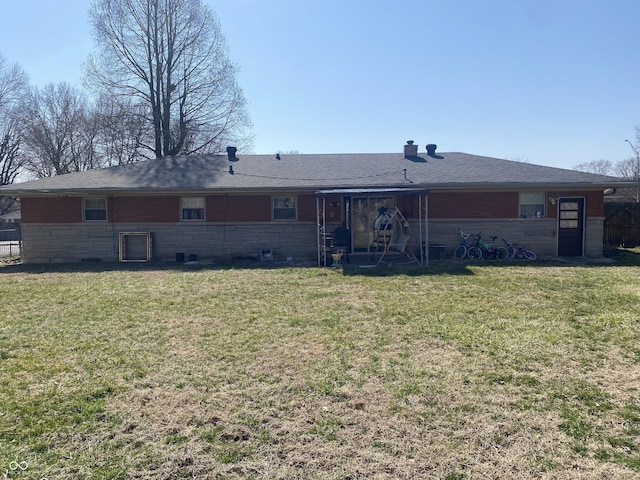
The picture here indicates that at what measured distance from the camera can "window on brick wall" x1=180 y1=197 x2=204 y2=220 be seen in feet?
46.4

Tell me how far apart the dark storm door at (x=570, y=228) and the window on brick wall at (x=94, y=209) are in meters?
15.5

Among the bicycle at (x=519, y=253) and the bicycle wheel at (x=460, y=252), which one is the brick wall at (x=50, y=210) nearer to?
the bicycle wheel at (x=460, y=252)

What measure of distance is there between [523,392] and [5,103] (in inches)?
1917

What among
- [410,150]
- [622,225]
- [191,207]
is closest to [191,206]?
[191,207]

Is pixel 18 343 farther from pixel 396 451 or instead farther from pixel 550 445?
pixel 550 445

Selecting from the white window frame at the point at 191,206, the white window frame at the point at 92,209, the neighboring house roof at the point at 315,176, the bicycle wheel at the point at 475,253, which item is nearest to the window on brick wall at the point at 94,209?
the white window frame at the point at 92,209

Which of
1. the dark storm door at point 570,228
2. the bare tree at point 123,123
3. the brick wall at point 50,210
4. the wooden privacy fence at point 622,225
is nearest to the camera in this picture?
the dark storm door at point 570,228

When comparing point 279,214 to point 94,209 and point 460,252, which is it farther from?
point 94,209

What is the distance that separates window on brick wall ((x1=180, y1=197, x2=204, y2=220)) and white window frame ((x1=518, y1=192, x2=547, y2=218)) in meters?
10.9

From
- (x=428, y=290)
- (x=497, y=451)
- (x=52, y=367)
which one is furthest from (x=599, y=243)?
(x=52, y=367)

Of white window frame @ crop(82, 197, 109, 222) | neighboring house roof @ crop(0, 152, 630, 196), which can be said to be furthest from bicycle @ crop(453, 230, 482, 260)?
white window frame @ crop(82, 197, 109, 222)

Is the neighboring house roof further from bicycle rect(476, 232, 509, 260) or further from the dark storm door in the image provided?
bicycle rect(476, 232, 509, 260)

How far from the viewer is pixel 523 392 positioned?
368cm

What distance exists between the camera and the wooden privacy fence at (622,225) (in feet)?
53.7
